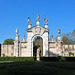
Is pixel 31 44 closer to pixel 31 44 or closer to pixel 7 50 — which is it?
pixel 31 44

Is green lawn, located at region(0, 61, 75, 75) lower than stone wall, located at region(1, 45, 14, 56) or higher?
lower

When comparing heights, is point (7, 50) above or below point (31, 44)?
below

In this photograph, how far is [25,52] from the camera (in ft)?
104

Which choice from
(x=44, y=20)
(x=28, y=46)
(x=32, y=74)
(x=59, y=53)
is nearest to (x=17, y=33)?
(x=28, y=46)

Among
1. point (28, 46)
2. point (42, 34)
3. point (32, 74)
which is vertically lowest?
point (32, 74)

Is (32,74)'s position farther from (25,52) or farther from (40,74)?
(25,52)

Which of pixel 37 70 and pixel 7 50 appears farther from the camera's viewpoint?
pixel 7 50

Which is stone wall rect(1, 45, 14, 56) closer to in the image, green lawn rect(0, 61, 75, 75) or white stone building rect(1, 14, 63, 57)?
white stone building rect(1, 14, 63, 57)

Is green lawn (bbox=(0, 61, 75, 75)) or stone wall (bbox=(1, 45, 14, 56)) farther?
stone wall (bbox=(1, 45, 14, 56))

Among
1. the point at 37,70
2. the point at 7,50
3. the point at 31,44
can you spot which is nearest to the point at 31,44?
the point at 31,44

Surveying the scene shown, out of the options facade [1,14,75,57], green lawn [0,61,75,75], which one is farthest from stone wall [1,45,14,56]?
green lawn [0,61,75,75]

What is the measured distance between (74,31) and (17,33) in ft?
99.8

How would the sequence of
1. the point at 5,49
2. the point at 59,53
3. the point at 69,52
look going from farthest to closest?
the point at 69,52 < the point at 5,49 < the point at 59,53

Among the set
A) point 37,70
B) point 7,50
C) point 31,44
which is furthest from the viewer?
point 7,50
